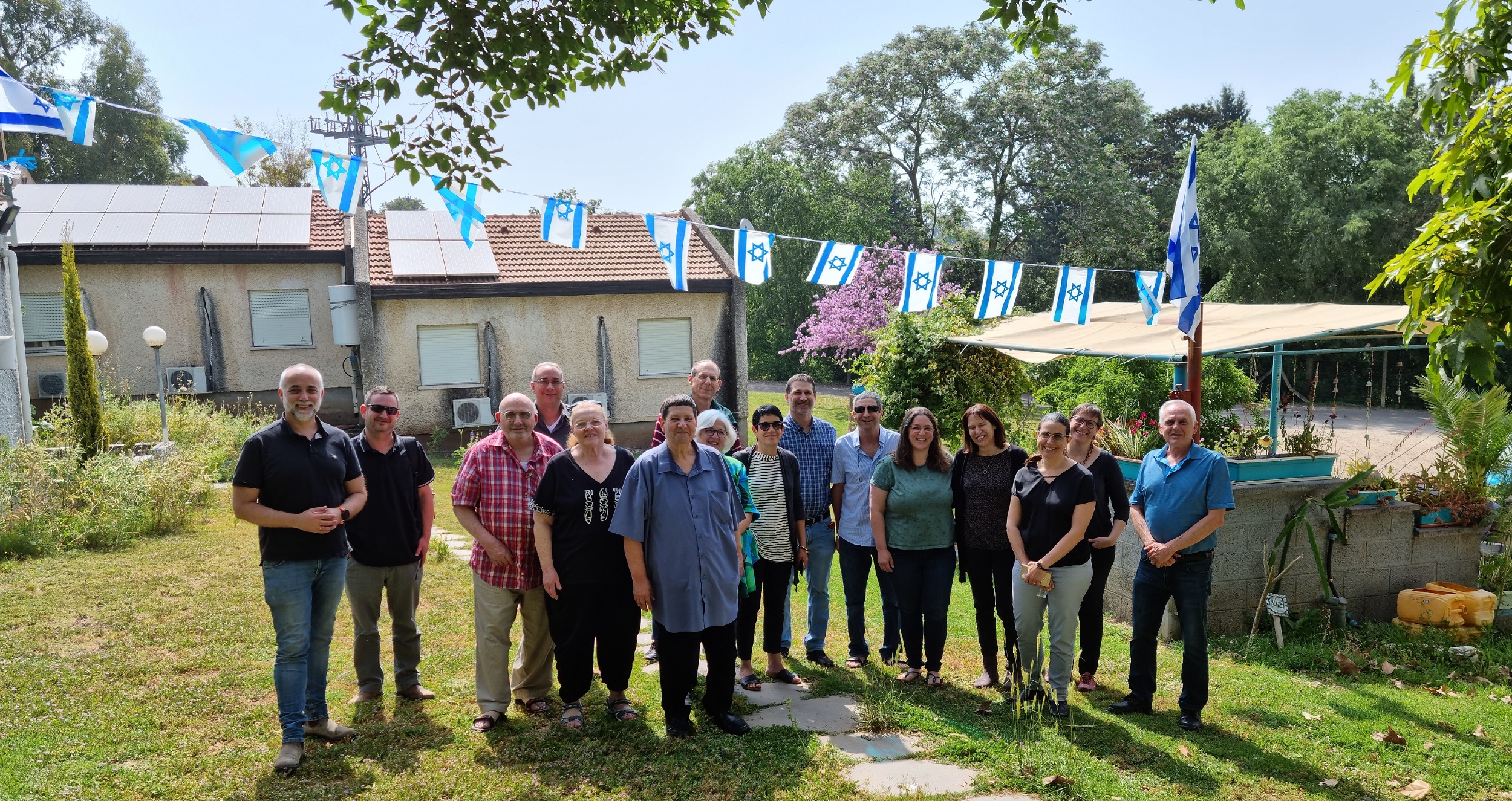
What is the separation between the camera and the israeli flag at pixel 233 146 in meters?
7.94

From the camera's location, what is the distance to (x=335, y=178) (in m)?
8.71

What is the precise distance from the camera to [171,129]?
3762 cm

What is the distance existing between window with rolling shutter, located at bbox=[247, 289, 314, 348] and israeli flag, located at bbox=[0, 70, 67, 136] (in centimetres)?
Result: 1033

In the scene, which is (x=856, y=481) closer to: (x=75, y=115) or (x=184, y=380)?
(x=75, y=115)

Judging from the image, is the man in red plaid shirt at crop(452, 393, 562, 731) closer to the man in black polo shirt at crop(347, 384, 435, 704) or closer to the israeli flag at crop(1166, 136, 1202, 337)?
the man in black polo shirt at crop(347, 384, 435, 704)

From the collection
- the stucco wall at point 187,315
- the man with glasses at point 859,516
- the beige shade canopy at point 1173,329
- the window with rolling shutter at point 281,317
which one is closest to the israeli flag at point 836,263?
the beige shade canopy at point 1173,329

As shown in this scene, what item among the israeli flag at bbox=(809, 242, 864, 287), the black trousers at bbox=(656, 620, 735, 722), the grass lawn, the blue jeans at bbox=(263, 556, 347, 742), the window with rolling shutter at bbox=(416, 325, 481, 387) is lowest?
the grass lawn

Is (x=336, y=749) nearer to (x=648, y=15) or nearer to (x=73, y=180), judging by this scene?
(x=648, y=15)

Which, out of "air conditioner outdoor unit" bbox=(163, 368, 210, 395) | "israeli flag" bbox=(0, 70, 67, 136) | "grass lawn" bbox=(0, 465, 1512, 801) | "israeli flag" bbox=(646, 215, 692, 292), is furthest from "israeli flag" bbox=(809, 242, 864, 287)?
"air conditioner outdoor unit" bbox=(163, 368, 210, 395)

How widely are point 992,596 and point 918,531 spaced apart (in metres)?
0.61

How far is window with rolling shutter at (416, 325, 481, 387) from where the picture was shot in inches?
706

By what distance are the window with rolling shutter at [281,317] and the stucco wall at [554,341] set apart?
1.92m

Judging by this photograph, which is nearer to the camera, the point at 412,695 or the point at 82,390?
the point at 412,695

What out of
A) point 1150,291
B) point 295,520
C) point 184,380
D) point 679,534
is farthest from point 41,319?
point 1150,291
